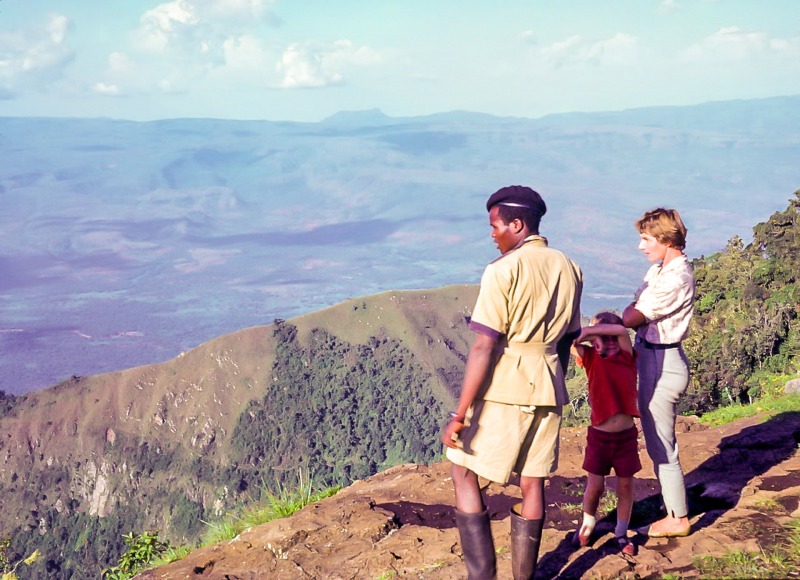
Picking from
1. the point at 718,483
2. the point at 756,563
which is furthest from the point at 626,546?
the point at 718,483

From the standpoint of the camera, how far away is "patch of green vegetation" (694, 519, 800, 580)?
15.1ft

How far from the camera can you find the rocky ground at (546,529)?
532 centimetres

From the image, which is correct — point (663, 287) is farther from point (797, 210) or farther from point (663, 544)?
point (797, 210)

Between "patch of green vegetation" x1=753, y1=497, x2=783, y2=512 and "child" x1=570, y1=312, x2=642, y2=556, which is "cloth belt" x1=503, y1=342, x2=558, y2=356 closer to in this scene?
"child" x1=570, y1=312, x2=642, y2=556

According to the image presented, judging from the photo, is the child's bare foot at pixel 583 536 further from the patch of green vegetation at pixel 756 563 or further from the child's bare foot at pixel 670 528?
the patch of green vegetation at pixel 756 563

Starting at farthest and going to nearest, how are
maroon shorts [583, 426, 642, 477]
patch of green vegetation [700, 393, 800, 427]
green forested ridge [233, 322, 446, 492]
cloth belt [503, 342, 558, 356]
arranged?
green forested ridge [233, 322, 446, 492], patch of green vegetation [700, 393, 800, 427], maroon shorts [583, 426, 642, 477], cloth belt [503, 342, 558, 356]

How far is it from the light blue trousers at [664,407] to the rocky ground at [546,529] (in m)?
0.41

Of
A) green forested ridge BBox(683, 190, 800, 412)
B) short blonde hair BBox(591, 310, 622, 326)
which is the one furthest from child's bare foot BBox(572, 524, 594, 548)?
green forested ridge BBox(683, 190, 800, 412)

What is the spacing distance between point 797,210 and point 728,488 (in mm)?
32502

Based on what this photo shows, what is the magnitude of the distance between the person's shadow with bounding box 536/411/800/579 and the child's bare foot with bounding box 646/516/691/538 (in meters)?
0.10

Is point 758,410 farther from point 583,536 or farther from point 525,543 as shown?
point 525,543

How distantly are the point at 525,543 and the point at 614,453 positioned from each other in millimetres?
1024

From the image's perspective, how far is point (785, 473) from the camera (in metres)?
6.90

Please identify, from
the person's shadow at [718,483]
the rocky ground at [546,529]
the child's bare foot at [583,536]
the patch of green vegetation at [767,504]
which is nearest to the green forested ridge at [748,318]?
the person's shadow at [718,483]
